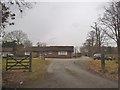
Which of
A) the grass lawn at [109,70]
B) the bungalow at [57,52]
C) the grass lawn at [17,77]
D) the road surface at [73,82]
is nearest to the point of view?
the road surface at [73,82]

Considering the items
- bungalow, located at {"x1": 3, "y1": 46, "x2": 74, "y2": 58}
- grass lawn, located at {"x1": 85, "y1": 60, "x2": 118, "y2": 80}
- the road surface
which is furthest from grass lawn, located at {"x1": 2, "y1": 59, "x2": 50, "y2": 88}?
bungalow, located at {"x1": 3, "y1": 46, "x2": 74, "y2": 58}

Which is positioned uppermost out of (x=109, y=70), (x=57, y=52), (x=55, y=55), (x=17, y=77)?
(x=57, y=52)

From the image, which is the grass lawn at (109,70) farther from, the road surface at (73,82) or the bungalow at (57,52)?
the bungalow at (57,52)

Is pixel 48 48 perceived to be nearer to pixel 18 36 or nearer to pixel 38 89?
pixel 18 36

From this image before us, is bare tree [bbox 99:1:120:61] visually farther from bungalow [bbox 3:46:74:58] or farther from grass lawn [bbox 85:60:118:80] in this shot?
bungalow [bbox 3:46:74:58]

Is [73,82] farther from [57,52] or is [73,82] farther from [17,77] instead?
[57,52]

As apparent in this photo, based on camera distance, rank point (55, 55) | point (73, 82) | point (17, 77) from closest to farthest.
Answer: point (73, 82) < point (17, 77) < point (55, 55)

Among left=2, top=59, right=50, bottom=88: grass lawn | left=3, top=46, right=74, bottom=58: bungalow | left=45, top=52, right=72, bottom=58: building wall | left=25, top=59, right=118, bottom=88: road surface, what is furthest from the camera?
left=3, top=46, right=74, bottom=58: bungalow

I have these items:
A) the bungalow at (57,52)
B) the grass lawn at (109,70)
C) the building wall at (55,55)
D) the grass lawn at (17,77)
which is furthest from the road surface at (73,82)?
the bungalow at (57,52)

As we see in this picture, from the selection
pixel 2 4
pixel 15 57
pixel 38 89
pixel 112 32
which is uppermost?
pixel 2 4

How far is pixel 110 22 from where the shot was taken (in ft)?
70.7

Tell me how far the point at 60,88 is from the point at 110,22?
11.8m

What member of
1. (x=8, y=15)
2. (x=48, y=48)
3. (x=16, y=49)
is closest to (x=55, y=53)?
(x=48, y=48)

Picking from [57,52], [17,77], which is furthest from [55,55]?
[17,77]
